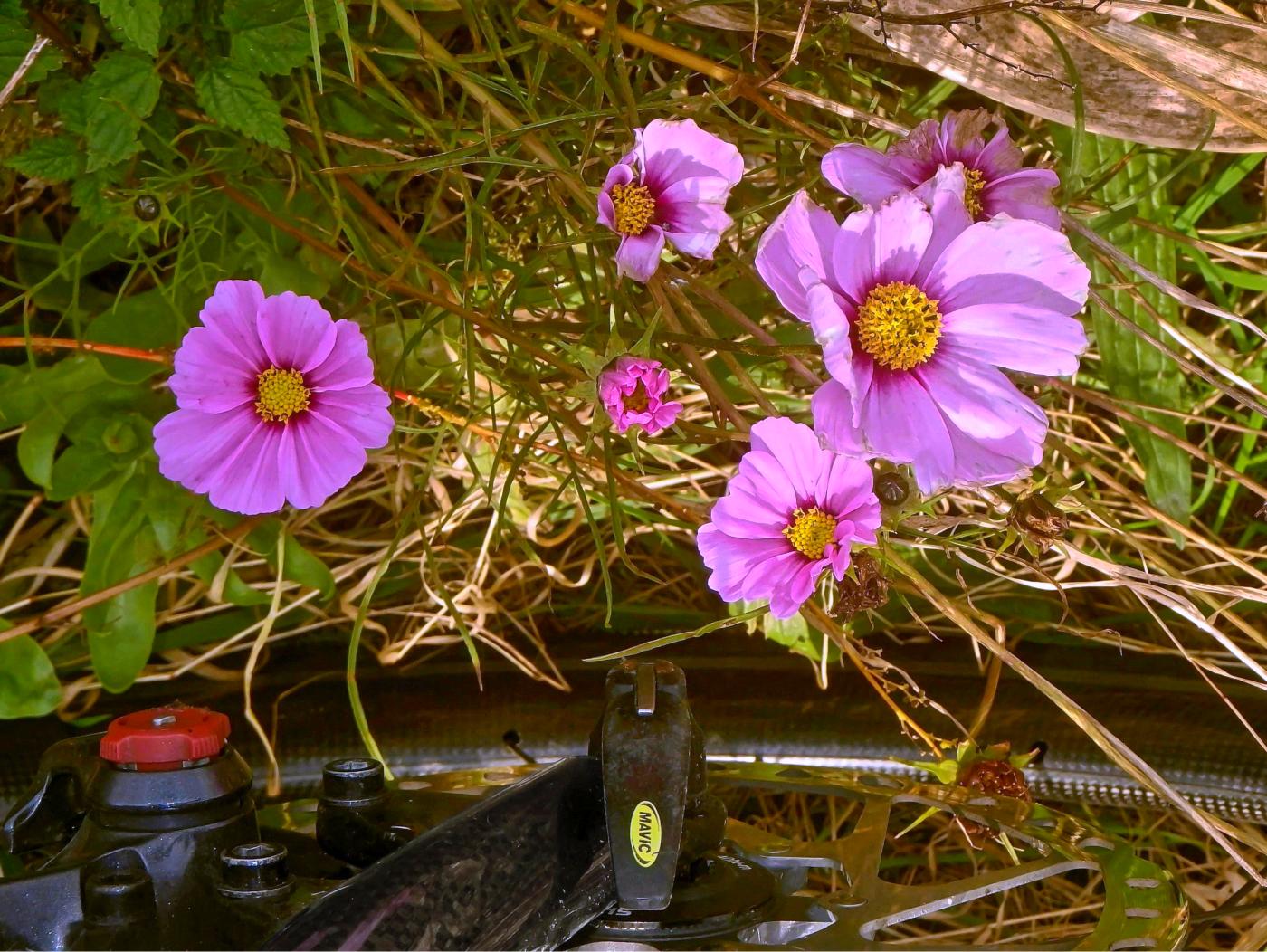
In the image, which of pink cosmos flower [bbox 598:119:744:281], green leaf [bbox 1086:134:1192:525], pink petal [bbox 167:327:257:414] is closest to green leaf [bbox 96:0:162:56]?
pink petal [bbox 167:327:257:414]

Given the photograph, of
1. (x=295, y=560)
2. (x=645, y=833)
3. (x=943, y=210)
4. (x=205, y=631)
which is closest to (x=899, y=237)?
(x=943, y=210)

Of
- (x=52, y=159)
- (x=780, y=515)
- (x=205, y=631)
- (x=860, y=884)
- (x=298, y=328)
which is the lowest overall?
(x=860, y=884)

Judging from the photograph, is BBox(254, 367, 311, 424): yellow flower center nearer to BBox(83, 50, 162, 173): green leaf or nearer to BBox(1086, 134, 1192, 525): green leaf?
BBox(83, 50, 162, 173): green leaf

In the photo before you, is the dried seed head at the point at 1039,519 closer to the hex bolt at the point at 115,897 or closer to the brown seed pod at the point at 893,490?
the brown seed pod at the point at 893,490

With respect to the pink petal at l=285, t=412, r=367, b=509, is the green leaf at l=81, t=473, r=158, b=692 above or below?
below

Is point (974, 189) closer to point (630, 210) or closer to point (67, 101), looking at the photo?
point (630, 210)

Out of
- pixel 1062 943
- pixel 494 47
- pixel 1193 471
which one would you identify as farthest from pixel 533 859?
pixel 1193 471
